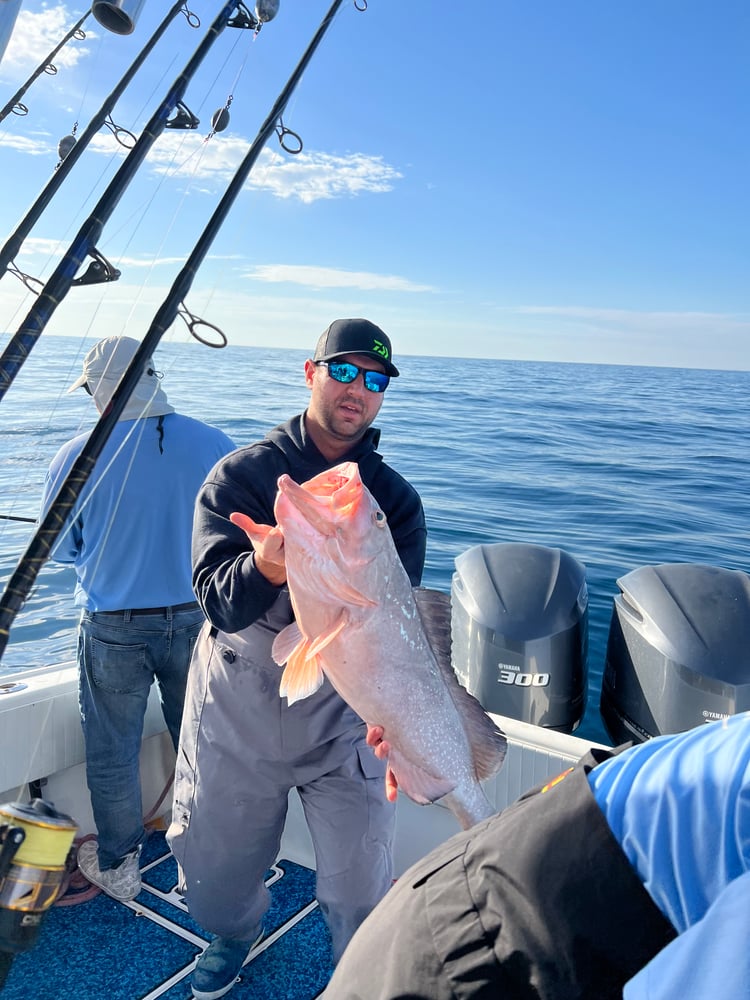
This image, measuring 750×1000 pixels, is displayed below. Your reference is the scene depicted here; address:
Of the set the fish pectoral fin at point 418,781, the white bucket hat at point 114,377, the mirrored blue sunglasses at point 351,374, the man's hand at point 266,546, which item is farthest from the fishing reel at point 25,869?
the white bucket hat at point 114,377

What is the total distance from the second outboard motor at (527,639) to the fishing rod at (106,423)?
231 centimetres

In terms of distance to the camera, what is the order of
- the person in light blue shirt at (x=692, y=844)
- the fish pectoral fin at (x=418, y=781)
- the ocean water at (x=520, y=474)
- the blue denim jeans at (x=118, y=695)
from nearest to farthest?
the person in light blue shirt at (x=692, y=844) < the fish pectoral fin at (x=418, y=781) < the blue denim jeans at (x=118, y=695) < the ocean water at (x=520, y=474)

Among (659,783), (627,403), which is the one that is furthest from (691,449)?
(659,783)

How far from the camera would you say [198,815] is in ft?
8.81

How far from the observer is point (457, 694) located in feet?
8.23

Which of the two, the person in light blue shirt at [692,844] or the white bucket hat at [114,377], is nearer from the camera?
the person in light blue shirt at [692,844]

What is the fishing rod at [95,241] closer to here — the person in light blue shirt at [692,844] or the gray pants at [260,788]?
the gray pants at [260,788]

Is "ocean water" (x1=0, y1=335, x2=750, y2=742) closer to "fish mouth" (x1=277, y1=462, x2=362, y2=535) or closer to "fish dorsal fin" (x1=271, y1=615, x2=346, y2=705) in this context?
"fish mouth" (x1=277, y1=462, x2=362, y2=535)

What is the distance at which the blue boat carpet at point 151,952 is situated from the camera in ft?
9.57

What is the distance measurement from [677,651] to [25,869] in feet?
9.56

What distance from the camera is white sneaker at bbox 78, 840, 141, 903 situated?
336 cm

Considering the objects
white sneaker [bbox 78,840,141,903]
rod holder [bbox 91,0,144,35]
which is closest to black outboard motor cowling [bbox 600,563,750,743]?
white sneaker [bbox 78,840,141,903]

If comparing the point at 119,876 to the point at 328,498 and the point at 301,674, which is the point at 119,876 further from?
the point at 328,498

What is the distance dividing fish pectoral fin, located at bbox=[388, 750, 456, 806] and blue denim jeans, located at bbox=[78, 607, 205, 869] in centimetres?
134
